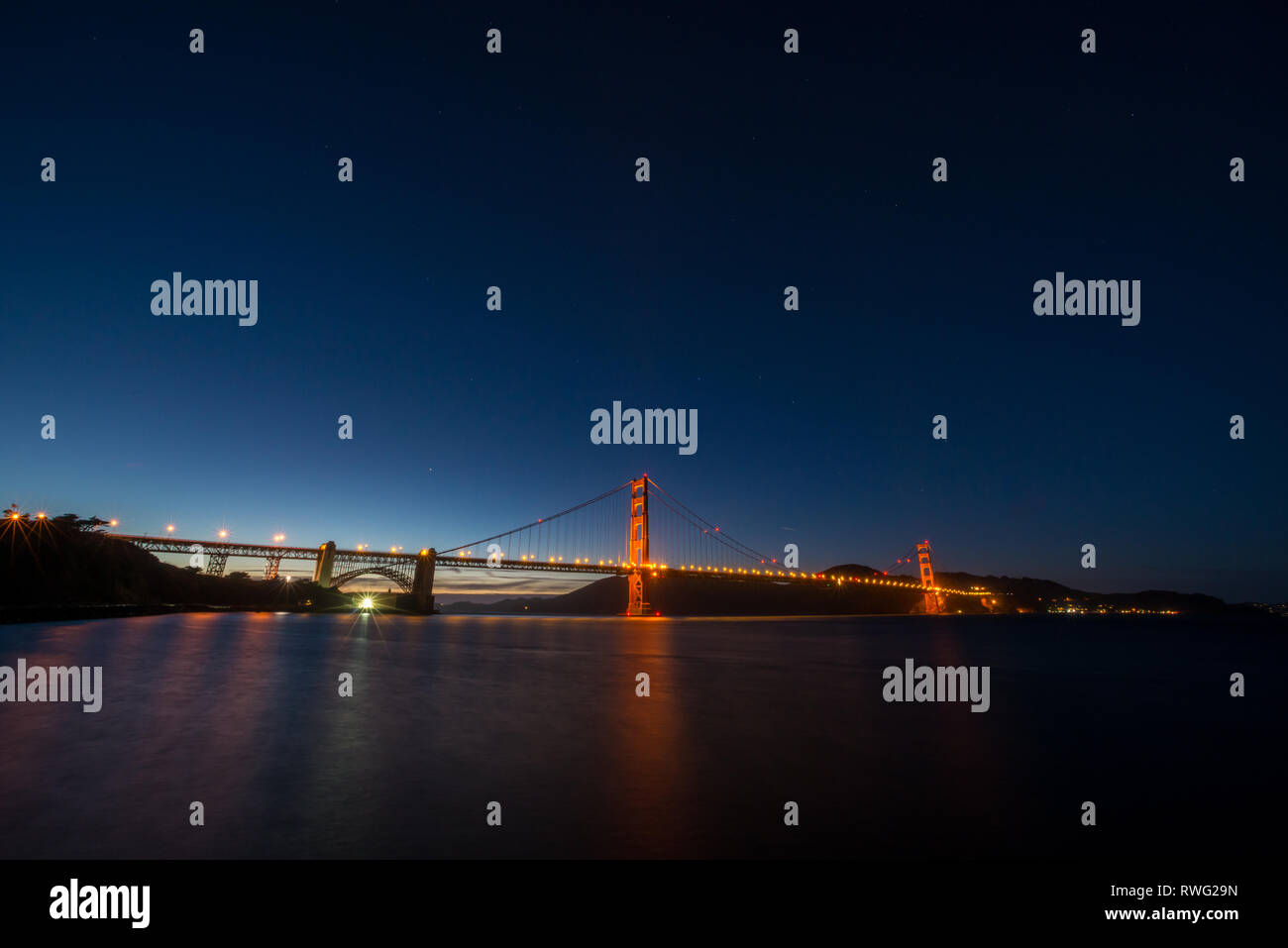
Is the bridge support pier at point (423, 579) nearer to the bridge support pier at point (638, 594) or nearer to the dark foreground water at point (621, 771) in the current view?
the bridge support pier at point (638, 594)

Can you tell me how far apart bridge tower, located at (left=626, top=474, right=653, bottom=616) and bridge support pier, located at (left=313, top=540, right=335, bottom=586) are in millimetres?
46998

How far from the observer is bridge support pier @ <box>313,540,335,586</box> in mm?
98125

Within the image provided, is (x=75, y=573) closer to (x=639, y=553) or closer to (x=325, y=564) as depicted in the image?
→ (x=325, y=564)

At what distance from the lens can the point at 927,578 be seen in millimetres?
143625

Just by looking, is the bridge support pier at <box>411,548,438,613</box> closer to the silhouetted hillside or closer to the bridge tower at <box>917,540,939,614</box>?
the silhouetted hillside

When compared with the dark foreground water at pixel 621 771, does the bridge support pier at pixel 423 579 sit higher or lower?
lower

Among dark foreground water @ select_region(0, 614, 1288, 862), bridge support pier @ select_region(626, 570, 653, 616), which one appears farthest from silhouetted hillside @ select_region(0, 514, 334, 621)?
bridge support pier @ select_region(626, 570, 653, 616)

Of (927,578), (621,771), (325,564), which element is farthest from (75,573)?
(927,578)

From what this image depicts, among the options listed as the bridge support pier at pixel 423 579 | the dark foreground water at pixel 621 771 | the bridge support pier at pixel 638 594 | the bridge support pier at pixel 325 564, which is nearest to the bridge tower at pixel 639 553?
the bridge support pier at pixel 638 594

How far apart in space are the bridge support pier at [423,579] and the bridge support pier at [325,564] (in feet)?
46.4

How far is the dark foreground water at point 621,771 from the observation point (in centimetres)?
612

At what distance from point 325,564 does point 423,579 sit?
17166 mm
